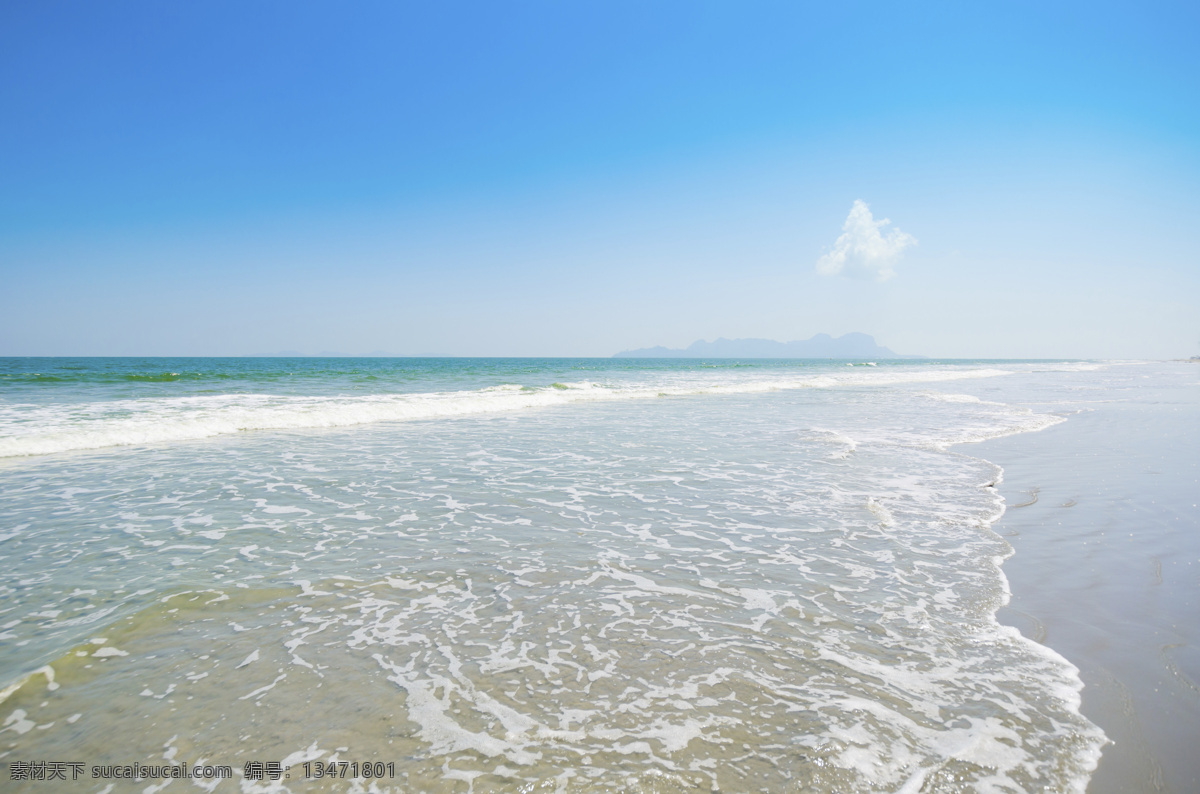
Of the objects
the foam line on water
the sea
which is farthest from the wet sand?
the foam line on water

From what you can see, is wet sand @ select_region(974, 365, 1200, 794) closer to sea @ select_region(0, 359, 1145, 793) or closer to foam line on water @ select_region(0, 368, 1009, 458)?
sea @ select_region(0, 359, 1145, 793)

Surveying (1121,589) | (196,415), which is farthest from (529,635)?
(196,415)

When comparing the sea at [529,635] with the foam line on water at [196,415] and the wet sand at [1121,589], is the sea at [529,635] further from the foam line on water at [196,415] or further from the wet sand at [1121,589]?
the foam line on water at [196,415]

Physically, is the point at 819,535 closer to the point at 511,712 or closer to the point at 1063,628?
the point at 1063,628

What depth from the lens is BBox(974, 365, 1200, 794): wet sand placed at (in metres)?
2.91

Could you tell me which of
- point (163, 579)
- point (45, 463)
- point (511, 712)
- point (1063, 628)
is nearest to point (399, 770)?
point (511, 712)

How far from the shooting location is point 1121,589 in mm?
4754

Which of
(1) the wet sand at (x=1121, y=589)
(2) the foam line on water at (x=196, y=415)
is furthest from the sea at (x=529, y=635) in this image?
(2) the foam line on water at (x=196, y=415)

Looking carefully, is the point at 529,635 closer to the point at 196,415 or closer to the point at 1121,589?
the point at 1121,589

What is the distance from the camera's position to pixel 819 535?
20.6 ft

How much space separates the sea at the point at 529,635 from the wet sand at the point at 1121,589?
0.68 feet

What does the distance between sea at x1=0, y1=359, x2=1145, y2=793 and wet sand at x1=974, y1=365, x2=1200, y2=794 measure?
0.68 ft

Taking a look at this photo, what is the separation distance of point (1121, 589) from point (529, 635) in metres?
5.08

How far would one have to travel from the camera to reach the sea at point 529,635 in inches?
110
